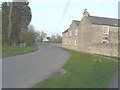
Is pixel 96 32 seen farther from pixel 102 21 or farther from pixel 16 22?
pixel 16 22

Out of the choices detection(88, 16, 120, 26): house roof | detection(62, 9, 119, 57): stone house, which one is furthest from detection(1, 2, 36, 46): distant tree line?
detection(88, 16, 120, 26): house roof

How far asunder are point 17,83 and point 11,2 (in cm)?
5035

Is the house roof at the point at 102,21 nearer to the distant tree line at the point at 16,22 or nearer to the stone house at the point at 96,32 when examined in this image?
the stone house at the point at 96,32

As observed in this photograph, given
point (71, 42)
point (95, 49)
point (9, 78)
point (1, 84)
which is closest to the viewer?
point (1, 84)

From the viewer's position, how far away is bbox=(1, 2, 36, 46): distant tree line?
62.5 meters

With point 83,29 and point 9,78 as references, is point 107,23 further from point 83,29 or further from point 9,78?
point 9,78

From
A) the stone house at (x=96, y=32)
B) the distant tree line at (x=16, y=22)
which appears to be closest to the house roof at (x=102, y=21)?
the stone house at (x=96, y=32)

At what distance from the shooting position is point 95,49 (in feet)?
157

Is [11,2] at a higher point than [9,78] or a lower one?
higher

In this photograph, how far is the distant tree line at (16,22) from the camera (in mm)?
62516

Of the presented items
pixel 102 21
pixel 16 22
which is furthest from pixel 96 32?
pixel 16 22

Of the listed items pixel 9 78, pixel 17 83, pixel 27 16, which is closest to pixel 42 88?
pixel 17 83

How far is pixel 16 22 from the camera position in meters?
67.2

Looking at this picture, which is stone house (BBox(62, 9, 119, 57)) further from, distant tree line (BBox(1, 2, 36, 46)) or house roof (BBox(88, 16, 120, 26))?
distant tree line (BBox(1, 2, 36, 46))
